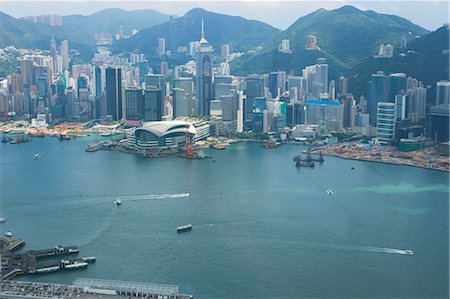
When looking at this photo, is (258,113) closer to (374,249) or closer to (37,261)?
(374,249)

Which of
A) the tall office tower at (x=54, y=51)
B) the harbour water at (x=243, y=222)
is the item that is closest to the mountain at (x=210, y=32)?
the tall office tower at (x=54, y=51)

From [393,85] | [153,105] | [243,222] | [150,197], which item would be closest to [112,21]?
[153,105]

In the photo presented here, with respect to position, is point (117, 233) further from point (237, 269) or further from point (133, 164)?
point (133, 164)

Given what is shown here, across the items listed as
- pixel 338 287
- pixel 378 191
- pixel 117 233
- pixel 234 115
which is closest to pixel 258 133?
pixel 234 115

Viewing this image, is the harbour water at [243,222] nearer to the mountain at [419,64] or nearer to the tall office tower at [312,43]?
the mountain at [419,64]

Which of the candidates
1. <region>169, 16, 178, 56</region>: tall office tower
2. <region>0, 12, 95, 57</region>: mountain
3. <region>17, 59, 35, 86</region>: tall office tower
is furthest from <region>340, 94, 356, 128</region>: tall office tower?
<region>169, 16, 178, 56</region>: tall office tower
